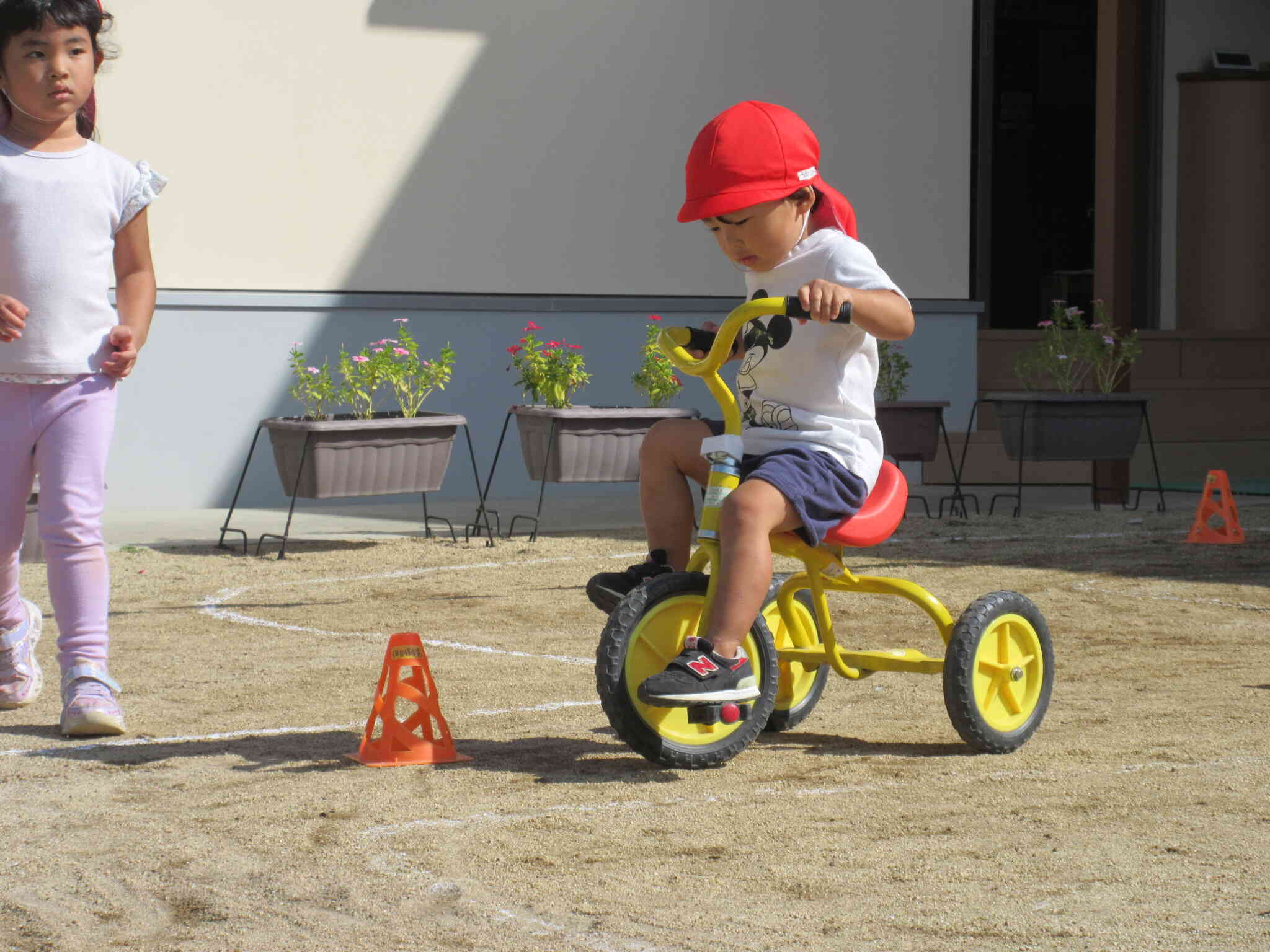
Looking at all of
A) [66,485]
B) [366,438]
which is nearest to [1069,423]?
[366,438]

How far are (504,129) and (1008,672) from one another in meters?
7.76

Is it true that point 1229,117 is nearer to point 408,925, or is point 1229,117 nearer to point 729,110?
point 729,110

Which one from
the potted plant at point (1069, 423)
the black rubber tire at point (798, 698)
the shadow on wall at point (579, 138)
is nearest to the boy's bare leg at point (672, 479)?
the black rubber tire at point (798, 698)

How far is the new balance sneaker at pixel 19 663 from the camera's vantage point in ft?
15.3

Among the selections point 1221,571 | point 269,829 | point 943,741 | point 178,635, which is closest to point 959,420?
point 1221,571

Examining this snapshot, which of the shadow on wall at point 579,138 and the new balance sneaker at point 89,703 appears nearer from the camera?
the new balance sneaker at point 89,703

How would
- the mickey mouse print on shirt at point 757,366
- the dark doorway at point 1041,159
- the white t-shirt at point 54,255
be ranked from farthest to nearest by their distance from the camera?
the dark doorway at point 1041,159, the white t-shirt at point 54,255, the mickey mouse print on shirt at point 757,366

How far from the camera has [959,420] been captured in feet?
41.9

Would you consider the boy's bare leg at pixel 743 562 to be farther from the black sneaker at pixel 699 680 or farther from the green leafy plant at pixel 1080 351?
the green leafy plant at pixel 1080 351

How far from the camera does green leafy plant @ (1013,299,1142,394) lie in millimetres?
10812

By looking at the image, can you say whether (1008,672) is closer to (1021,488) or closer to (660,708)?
(660,708)

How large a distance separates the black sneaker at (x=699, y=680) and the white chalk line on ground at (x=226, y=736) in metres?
0.91

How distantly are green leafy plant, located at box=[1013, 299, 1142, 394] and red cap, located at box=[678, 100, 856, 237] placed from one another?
6908 mm

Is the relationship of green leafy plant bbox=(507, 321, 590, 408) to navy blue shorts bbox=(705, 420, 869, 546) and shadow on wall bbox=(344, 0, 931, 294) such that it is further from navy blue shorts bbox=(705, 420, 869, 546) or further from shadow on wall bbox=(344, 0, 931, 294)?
navy blue shorts bbox=(705, 420, 869, 546)
